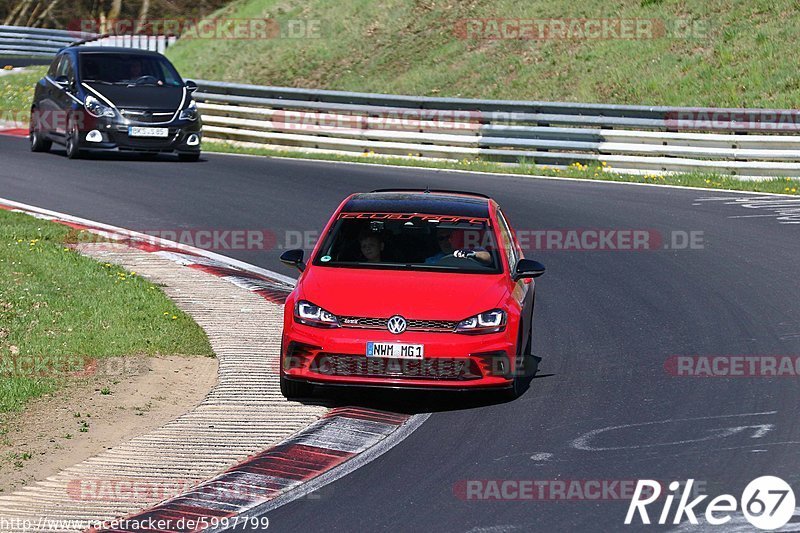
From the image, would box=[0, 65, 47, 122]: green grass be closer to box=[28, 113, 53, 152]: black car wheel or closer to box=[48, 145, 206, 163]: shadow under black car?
box=[48, 145, 206, 163]: shadow under black car

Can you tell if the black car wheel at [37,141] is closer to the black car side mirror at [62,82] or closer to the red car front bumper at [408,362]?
the black car side mirror at [62,82]

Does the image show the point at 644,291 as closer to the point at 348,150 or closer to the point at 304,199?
the point at 304,199

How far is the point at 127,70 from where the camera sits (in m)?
23.7

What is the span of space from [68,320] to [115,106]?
11570 millimetres

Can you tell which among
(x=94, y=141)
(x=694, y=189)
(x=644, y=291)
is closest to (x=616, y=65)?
(x=694, y=189)

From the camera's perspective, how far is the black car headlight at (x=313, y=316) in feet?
30.7

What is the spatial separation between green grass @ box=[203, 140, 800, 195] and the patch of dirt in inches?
491

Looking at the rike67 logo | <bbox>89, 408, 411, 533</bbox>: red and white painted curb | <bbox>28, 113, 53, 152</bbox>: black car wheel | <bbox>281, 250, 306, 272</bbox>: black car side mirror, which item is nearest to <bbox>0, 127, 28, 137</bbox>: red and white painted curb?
<bbox>28, 113, 53, 152</bbox>: black car wheel

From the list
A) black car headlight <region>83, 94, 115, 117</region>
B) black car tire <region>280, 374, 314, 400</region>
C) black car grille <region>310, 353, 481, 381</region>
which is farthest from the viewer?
black car headlight <region>83, 94, 115, 117</region>

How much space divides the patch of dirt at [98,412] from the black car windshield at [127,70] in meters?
13.7

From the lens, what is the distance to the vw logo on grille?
9.20 m
